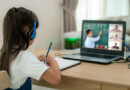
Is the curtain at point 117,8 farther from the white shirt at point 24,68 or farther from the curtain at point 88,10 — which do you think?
the white shirt at point 24,68

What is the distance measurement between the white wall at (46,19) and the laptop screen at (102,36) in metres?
0.75

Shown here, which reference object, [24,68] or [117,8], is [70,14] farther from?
[24,68]

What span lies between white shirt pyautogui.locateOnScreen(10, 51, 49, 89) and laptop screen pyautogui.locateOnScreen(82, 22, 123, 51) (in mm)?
688

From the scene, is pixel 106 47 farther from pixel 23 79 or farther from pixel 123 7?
pixel 123 7

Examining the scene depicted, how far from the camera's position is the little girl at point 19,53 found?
3.48ft

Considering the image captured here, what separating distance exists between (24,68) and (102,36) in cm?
78

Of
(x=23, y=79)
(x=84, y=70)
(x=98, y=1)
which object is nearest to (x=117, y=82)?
(x=84, y=70)

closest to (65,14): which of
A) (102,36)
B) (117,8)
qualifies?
(117,8)

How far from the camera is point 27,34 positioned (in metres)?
1.12

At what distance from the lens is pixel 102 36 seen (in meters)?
1.60

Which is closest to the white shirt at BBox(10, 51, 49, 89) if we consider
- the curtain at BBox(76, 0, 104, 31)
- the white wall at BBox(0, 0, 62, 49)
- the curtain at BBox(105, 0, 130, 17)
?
the white wall at BBox(0, 0, 62, 49)

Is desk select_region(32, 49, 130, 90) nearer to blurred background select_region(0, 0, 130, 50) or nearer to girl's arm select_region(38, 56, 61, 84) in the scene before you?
girl's arm select_region(38, 56, 61, 84)

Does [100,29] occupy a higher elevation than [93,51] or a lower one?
higher

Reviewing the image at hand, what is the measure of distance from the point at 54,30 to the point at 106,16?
1.20 meters
